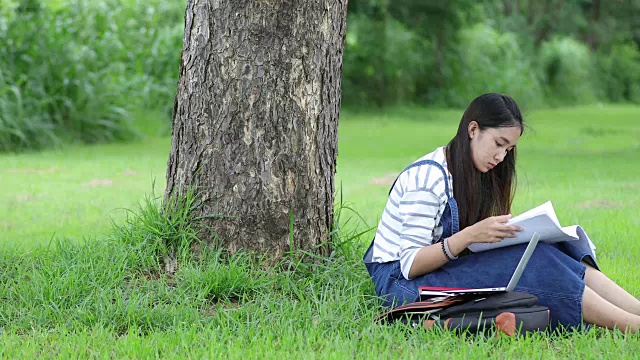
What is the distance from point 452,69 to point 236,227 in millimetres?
18465

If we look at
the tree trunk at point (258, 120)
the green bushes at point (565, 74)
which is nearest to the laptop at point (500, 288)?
the tree trunk at point (258, 120)

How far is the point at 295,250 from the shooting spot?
4.42 metres

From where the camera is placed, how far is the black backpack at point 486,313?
366cm

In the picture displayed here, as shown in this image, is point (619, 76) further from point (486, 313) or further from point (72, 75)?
point (486, 313)

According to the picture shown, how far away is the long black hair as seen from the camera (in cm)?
390

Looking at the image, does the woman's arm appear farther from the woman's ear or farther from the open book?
the woman's ear

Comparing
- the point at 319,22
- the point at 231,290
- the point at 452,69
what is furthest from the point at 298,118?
the point at 452,69

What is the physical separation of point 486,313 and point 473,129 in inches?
32.2

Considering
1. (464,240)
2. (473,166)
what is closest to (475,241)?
(464,240)

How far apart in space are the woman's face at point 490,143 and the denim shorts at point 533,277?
389 millimetres

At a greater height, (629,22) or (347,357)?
(629,22)

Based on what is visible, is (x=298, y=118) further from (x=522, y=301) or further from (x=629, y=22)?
(x=629, y=22)

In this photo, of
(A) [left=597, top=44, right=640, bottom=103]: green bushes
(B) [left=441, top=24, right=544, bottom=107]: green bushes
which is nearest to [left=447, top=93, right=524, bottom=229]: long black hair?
(B) [left=441, top=24, right=544, bottom=107]: green bushes

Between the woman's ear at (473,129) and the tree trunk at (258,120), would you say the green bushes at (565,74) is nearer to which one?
the tree trunk at (258,120)
